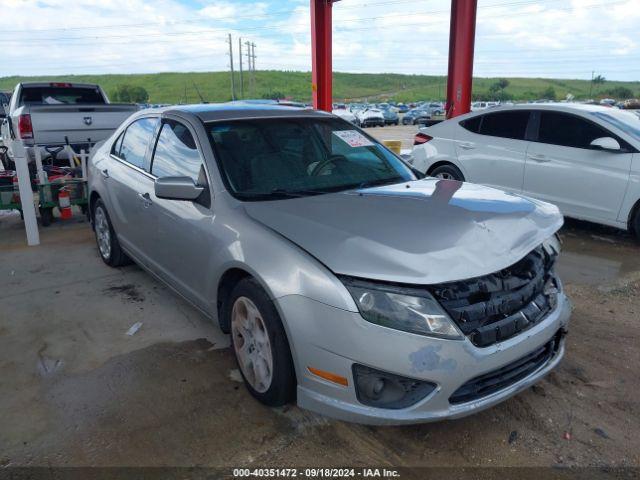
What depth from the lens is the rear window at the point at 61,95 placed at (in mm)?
9203

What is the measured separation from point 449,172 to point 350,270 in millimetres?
5448

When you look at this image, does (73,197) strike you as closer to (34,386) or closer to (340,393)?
(34,386)

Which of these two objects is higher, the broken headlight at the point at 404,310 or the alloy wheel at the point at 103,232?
the broken headlight at the point at 404,310

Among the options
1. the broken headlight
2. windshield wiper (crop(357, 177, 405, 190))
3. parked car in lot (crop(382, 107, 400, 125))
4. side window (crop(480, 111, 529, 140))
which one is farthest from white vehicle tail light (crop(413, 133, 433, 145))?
parked car in lot (crop(382, 107, 400, 125))

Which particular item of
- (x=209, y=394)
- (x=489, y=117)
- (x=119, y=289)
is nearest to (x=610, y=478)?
(x=209, y=394)

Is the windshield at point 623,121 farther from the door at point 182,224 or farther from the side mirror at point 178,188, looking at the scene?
the side mirror at point 178,188

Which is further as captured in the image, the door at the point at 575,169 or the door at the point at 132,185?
the door at the point at 575,169

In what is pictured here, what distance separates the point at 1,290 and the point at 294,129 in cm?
311

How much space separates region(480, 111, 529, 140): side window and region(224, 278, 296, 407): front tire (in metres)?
5.13

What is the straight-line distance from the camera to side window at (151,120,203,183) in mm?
3346

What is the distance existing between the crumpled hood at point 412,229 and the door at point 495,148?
3.66m

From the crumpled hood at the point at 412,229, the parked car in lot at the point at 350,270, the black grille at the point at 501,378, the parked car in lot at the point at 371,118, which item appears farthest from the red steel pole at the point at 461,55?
the parked car in lot at the point at 371,118

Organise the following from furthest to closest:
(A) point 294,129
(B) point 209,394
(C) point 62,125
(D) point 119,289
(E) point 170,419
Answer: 1. (C) point 62,125
2. (D) point 119,289
3. (A) point 294,129
4. (B) point 209,394
5. (E) point 170,419

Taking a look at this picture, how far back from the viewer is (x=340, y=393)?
2295mm
